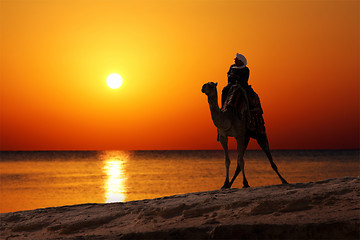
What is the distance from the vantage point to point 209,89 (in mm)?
12164

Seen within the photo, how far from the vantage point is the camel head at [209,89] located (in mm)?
12133

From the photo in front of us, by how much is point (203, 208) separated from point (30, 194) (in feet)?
104

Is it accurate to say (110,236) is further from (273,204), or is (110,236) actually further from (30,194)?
(30,194)

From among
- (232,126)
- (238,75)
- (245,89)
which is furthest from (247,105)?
(238,75)

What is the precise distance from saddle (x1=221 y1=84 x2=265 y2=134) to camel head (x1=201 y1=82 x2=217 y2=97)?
68 cm

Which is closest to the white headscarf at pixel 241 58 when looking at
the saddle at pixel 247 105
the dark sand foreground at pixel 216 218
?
the saddle at pixel 247 105

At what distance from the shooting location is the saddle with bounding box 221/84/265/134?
12859mm

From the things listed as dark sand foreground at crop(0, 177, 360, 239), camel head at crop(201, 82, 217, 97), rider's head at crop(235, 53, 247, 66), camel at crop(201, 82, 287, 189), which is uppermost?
rider's head at crop(235, 53, 247, 66)

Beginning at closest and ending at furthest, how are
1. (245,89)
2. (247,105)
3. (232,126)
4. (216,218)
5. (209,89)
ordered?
(216,218) → (209,89) → (232,126) → (247,105) → (245,89)

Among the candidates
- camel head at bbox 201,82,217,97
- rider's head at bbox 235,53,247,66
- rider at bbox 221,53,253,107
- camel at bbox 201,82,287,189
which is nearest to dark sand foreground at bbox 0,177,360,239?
camel at bbox 201,82,287,189

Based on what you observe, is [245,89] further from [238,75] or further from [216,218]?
[216,218]

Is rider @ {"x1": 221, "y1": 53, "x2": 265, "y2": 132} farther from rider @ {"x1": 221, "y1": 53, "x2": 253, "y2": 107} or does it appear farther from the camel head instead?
the camel head

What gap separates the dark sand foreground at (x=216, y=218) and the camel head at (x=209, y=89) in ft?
7.08

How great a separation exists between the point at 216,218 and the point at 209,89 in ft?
11.9
